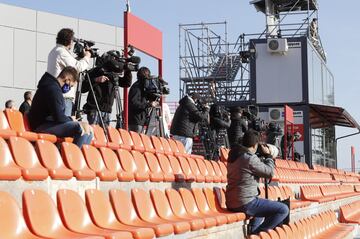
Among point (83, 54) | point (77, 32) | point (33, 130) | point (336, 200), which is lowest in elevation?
point (336, 200)

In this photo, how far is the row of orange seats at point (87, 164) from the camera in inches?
135

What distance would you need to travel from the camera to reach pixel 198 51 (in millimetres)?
19766

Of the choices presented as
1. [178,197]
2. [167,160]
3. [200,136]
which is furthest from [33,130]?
[200,136]

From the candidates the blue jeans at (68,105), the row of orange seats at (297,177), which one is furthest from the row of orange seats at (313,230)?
the blue jeans at (68,105)

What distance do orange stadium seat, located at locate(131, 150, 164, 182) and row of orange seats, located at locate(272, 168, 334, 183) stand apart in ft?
13.6

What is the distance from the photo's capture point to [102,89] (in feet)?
19.6

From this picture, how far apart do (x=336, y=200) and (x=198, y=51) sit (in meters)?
8.97

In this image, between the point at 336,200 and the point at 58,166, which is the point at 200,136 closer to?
the point at 336,200

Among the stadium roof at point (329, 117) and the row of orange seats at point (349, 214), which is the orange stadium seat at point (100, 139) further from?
the stadium roof at point (329, 117)

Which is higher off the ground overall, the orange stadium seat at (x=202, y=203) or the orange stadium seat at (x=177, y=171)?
the orange stadium seat at (x=177, y=171)

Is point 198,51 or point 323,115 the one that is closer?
point 198,51

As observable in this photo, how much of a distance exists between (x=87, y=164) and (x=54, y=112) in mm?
480

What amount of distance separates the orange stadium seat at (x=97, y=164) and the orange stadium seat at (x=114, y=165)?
8 centimetres

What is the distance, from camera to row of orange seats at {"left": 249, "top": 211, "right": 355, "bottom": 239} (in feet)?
18.7
